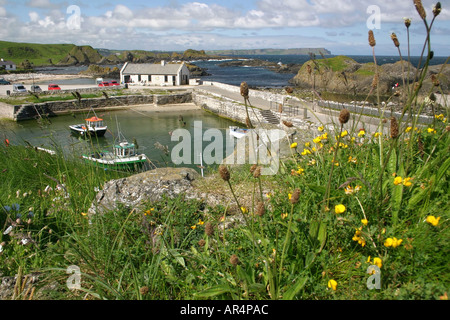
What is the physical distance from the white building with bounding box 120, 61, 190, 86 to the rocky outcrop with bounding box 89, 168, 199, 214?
42.8 meters

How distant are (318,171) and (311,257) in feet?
3.33

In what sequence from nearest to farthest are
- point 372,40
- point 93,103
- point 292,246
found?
point 292,246
point 372,40
point 93,103

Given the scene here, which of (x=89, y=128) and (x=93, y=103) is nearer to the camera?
(x=89, y=128)

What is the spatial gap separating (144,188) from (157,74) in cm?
4454

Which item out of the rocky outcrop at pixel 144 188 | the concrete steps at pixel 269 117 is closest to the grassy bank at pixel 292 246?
the rocky outcrop at pixel 144 188

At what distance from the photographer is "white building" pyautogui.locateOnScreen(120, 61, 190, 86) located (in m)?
45.2

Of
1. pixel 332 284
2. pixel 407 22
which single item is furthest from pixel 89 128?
pixel 332 284

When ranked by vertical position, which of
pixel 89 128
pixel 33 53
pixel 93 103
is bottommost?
pixel 89 128

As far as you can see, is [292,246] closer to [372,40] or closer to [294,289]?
[294,289]

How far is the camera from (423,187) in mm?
2248

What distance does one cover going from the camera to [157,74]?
4562 cm

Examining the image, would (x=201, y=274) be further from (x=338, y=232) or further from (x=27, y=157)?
(x=27, y=157)

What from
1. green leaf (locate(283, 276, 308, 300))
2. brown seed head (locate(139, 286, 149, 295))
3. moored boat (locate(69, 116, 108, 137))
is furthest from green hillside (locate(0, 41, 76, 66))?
green leaf (locate(283, 276, 308, 300))
